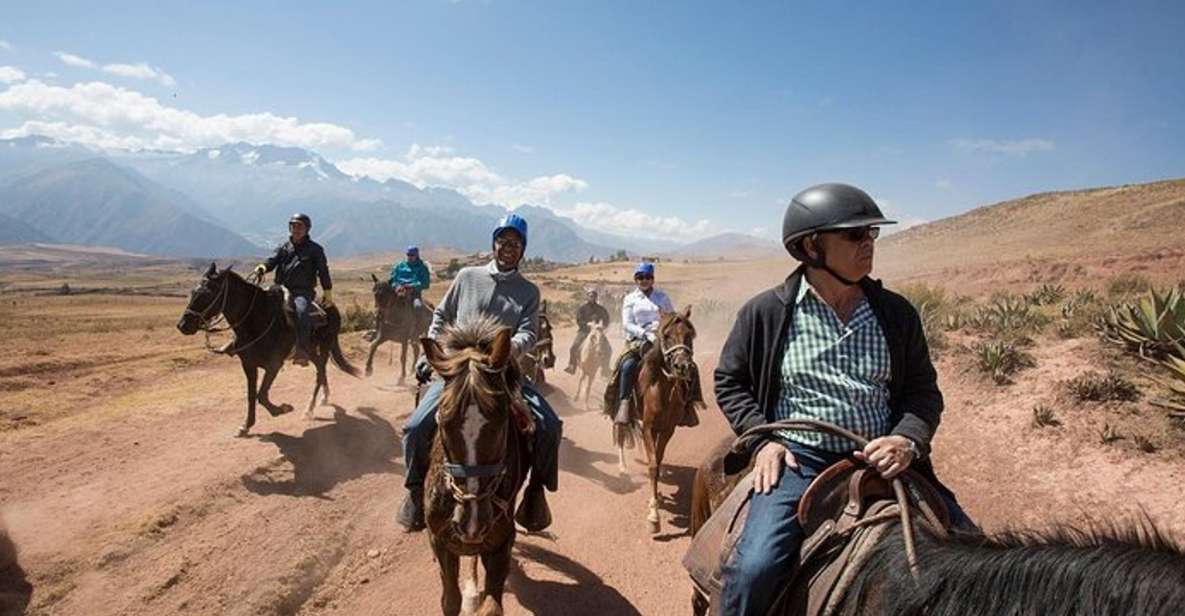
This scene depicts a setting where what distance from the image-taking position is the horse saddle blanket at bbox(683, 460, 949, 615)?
97.1 inches

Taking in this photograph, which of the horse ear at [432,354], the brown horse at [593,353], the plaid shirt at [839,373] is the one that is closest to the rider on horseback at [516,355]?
the horse ear at [432,354]

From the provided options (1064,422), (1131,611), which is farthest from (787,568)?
(1064,422)

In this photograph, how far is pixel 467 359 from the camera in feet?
12.2

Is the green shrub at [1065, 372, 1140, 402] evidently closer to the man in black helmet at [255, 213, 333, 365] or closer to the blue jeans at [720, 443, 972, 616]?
the blue jeans at [720, 443, 972, 616]

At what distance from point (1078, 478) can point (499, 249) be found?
25.6ft

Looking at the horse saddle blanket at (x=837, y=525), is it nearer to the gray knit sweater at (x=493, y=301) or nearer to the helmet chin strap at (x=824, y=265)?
the helmet chin strap at (x=824, y=265)

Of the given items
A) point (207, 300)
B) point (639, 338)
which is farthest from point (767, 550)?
point (207, 300)

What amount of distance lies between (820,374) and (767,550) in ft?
2.96

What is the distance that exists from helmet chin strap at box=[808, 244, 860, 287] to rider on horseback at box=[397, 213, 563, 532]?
8.25 ft

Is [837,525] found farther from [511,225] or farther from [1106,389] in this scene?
[1106,389]

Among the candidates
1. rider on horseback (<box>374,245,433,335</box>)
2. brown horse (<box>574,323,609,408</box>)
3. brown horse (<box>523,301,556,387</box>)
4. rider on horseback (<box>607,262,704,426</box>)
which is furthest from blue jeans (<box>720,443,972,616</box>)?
rider on horseback (<box>374,245,433,335</box>)

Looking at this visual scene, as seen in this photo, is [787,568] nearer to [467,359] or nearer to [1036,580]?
[1036,580]

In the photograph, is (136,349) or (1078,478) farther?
(136,349)

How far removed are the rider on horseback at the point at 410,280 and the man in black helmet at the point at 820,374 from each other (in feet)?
40.2
